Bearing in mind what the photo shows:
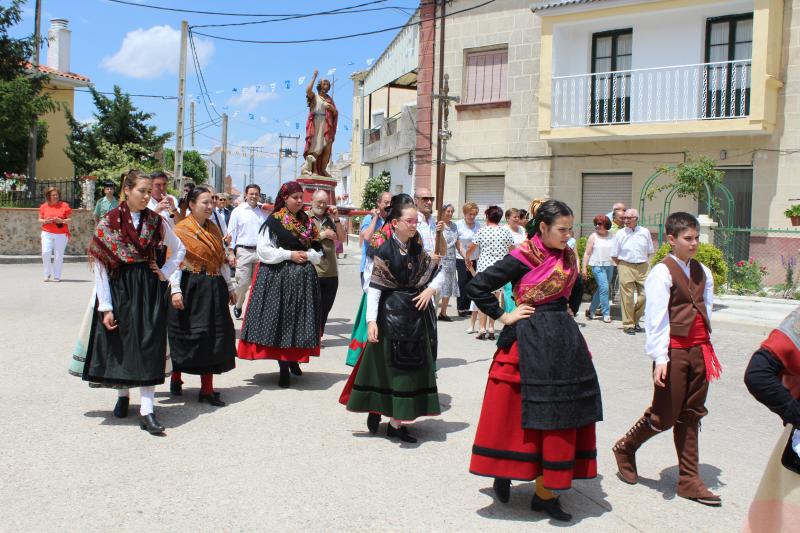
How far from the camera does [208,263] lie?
6.70m

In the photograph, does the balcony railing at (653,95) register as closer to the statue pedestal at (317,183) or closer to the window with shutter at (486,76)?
the window with shutter at (486,76)

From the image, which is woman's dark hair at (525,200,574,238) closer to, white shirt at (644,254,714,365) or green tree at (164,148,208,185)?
white shirt at (644,254,714,365)

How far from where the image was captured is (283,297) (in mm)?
7152

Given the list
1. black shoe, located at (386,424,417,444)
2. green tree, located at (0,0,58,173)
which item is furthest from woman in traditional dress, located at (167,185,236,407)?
green tree, located at (0,0,58,173)

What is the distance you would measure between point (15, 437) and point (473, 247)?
6.54m

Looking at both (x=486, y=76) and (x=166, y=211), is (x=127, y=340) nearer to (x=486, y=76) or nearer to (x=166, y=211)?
(x=166, y=211)

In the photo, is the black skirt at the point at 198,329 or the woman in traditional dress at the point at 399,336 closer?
the woman in traditional dress at the point at 399,336

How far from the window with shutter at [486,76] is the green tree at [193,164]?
37.5 metres

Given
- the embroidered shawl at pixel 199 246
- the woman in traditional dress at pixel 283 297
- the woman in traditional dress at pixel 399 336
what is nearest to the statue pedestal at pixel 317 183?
the woman in traditional dress at pixel 283 297

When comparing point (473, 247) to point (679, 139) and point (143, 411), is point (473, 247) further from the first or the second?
point (679, 139)

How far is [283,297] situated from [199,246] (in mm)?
935

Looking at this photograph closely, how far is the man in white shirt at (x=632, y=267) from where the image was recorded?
11.5 meters

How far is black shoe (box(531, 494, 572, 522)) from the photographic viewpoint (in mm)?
4344

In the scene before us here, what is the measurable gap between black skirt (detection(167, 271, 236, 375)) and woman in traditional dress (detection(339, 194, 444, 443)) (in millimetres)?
1422
